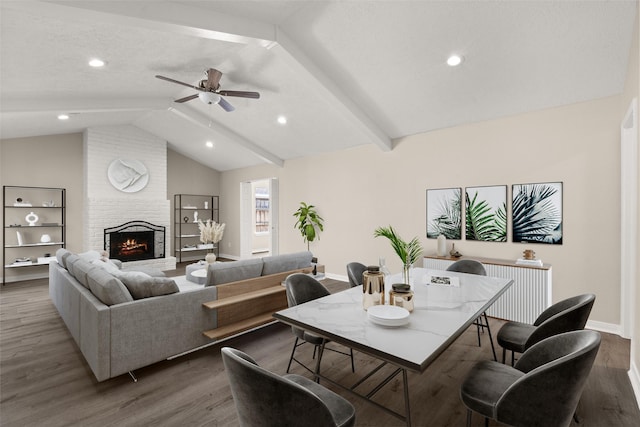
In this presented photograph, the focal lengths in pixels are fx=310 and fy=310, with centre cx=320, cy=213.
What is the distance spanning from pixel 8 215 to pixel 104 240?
1.57 m

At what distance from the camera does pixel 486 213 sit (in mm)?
4203

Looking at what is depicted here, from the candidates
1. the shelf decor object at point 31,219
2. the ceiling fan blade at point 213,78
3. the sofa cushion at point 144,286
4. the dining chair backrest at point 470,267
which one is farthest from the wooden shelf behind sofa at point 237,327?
the shelf decor object at point 31,219

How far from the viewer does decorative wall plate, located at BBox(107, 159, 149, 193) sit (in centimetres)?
673

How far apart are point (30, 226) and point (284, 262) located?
5.51 m

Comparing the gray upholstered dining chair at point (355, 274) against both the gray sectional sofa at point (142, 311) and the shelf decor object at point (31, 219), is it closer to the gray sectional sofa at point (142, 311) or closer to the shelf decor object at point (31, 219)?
the gray sectional sofa at point (142, 311)

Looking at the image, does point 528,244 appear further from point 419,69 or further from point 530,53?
point 419,69

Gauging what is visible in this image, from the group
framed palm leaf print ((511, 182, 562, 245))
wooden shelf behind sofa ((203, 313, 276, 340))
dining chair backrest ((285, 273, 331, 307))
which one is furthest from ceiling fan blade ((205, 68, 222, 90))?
framed palm leaf print ((511, 182, 562, 245))

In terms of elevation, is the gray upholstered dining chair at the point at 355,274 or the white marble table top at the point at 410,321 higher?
the white marble table top at the point at 410,321

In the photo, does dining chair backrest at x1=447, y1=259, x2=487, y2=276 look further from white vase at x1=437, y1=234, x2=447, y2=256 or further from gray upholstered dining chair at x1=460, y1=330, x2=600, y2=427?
gray upholstered dining chair at x1=460, y1=330, x2=600, y2=427

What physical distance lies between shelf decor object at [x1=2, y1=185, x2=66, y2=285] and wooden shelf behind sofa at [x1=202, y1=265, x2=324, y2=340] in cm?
483

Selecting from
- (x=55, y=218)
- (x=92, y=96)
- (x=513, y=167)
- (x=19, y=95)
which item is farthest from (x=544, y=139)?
(x=55, y=218)

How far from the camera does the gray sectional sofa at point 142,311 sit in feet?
7.72

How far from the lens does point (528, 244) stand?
3.89 metres

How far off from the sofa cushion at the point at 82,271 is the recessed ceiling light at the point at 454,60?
407 centimetres
